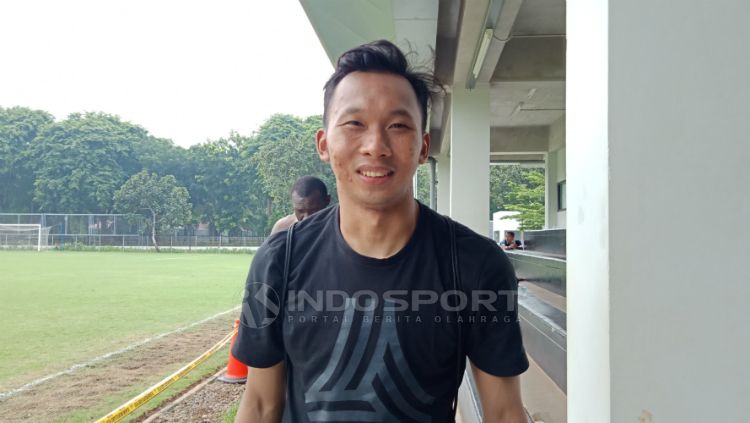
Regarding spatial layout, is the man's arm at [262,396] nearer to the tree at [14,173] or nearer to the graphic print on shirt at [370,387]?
the graphic print on shirt at [370,387]

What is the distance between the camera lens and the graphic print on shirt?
1.33 meters

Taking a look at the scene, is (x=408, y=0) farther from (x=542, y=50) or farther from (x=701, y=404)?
(x=701, y=404)

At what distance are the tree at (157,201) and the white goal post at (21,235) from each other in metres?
7.75

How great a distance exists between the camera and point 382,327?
4.55 ft

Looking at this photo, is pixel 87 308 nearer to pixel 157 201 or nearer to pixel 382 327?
pixel 382 327

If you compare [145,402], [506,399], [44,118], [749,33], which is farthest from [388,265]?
[44,118]

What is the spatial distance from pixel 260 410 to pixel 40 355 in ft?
30.2

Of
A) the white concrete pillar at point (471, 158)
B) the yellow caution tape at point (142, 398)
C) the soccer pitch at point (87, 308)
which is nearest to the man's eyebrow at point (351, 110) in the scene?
the yellow caution tape at point (142, 398)

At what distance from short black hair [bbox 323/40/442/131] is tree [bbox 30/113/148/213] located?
54.7m

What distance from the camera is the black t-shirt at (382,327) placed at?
1344 millimetres

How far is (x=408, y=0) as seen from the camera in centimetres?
547

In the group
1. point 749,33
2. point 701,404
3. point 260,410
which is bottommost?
point 260,410

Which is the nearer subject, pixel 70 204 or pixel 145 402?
pixel 145 402

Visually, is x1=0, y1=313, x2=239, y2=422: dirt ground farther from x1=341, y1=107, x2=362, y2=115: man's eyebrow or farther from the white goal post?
the white goal post
